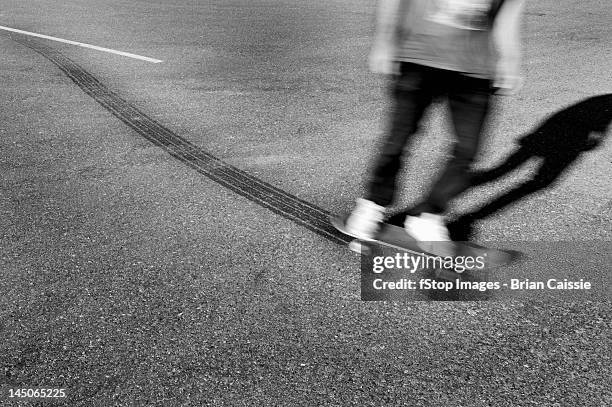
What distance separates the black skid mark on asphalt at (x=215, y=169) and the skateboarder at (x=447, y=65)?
69 centimetres

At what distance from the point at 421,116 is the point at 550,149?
223cm

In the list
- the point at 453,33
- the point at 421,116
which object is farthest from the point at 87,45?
the point at 453,33

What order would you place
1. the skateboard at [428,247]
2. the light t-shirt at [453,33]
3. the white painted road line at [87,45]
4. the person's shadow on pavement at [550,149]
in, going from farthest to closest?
the white painted road line at [87,45]
the person's shadow on pavement at [550,149]
the skateboard at [428,247]
the light t-shirt at [453,33]

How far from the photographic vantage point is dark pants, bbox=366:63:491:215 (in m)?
3.33

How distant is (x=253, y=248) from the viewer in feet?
12.6

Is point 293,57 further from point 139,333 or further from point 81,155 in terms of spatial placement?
point 139,333

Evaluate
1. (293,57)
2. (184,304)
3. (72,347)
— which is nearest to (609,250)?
(184,304)

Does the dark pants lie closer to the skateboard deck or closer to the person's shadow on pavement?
the skateboard deck

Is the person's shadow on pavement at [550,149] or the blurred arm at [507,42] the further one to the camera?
the person's shadow on pavement at [550,149]

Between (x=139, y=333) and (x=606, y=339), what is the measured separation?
87.6 inches

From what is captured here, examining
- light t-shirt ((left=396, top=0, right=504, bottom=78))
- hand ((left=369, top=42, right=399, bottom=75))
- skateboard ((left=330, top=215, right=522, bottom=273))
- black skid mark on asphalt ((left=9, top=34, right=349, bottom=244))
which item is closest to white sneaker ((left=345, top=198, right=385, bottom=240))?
skateboard ((left=330, top=215, right=522, bottom=273))

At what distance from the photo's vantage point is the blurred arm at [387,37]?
10.9 feet

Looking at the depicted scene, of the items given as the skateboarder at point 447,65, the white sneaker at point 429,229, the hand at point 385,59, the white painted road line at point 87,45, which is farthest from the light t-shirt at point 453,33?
the white painted road line at point 87,45

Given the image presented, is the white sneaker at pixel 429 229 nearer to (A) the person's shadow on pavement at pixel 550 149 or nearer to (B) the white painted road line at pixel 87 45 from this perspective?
(A) the person's shadow on pavement at pixel 550 149
